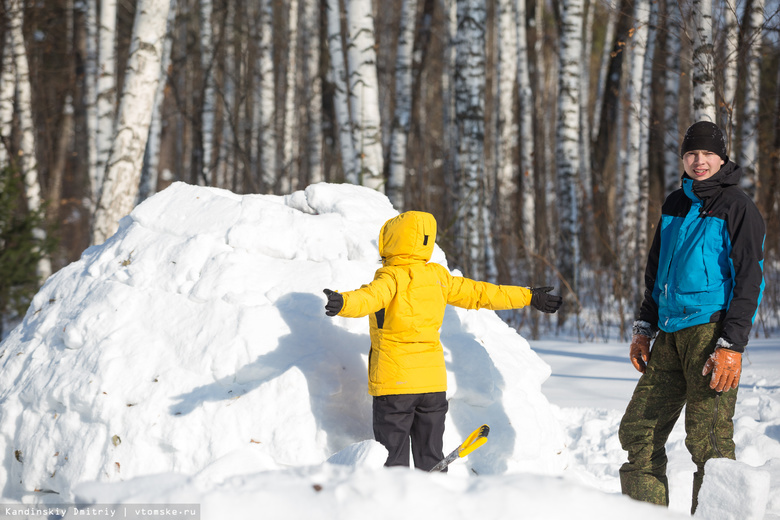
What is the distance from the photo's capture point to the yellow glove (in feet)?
7.73

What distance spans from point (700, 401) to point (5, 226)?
342 inches


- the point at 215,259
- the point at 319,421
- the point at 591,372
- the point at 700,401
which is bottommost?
the point at 591,372

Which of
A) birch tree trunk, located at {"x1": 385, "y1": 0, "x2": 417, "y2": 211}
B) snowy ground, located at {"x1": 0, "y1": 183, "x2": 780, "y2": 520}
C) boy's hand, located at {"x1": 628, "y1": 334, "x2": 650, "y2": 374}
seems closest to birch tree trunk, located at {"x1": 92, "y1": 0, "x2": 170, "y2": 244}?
snowy ground, located at {"x1": 0, "y1": 183, "x2": 780, "y2": 520}

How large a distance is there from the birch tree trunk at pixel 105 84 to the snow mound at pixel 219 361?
4.48 meters

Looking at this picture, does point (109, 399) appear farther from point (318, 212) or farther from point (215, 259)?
point (318, 212)

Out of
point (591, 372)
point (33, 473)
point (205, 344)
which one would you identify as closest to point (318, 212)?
point (205, 344)

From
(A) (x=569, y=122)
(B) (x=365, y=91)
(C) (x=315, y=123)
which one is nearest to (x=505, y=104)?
(A) (x=569, y=122)

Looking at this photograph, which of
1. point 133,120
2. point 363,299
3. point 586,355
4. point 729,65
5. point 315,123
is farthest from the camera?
point 315,123

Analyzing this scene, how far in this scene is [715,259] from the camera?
8.16ft

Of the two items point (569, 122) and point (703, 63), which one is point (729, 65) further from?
point (569, 122)

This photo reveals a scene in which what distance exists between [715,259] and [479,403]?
1.40 meters

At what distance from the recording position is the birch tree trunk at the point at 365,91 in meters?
6.02

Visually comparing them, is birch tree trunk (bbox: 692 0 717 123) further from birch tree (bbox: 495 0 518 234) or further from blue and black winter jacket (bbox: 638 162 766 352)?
birch tree (bbox: 495 0 518 234)

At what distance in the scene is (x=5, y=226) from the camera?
27.0ft
